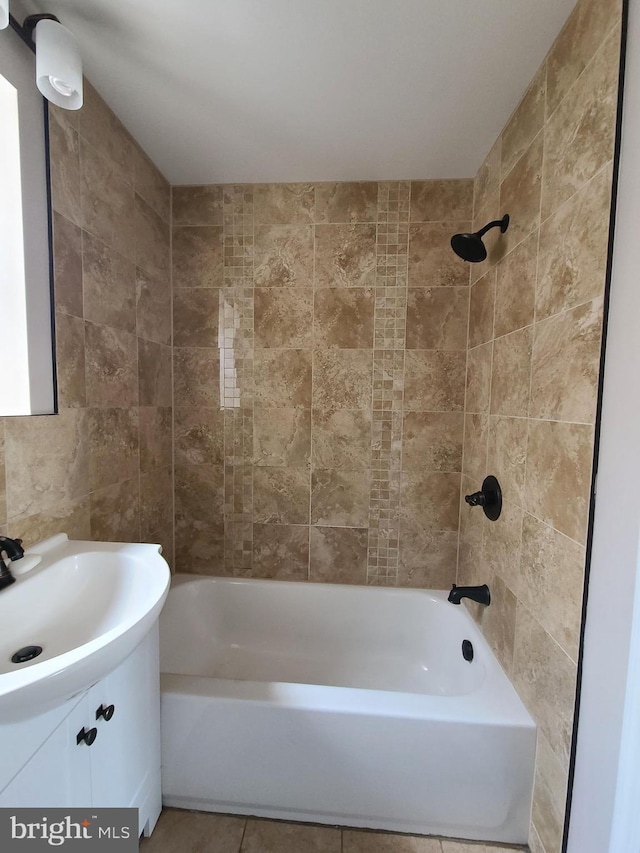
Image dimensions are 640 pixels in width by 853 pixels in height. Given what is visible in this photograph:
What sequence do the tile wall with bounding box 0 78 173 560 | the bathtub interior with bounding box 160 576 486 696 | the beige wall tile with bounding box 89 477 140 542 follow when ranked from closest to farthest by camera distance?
the tile wall with bounding box 0 78 173 560, the beige wall tile with bounding box 89 477 140 542, the bathtub interior with bounding box 160 576 486 696

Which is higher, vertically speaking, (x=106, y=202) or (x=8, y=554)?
(x=106, y=202)

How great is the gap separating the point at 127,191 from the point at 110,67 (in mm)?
361

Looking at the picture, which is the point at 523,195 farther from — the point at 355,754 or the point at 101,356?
the point at 355,754

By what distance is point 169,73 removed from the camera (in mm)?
1081

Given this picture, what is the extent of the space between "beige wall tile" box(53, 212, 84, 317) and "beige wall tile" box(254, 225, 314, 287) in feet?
2.51

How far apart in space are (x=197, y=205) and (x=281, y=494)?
1.50 m

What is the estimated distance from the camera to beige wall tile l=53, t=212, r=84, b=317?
1.02 m

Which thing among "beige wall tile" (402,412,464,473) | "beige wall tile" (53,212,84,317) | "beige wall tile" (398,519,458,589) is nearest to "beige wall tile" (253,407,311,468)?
"beige wall tile" (402,412,464,473)

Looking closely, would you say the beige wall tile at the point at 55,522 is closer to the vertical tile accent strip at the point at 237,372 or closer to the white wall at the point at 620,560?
the vertical tile accent strip at the point at 237,372

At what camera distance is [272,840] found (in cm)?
107

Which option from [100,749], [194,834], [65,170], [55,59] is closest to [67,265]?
[65,170]

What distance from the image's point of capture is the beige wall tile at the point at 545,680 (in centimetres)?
88

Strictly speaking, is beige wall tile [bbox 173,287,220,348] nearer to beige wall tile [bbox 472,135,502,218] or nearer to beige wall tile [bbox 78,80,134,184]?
beige wall tile [bbox 78,80,134,184]

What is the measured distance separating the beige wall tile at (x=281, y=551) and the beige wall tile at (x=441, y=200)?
163 cm
